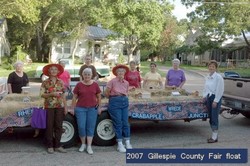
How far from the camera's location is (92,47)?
46.9 metres

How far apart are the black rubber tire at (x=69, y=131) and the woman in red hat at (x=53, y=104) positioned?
294 mm

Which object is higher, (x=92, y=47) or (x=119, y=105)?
(x=92, y=47)

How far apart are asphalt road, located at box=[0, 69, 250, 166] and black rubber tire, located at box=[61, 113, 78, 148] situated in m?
0.13

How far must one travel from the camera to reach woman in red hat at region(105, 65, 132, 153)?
687 cm

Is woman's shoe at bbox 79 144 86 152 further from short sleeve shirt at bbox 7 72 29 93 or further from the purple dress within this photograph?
the purple dress

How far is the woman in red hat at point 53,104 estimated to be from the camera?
6.59 meters

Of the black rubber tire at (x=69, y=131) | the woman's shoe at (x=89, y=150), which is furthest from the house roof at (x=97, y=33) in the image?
the woman's shoe at (x=89, y=150)

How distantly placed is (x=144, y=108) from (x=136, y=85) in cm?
179

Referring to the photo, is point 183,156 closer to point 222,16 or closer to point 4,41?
point 222,16

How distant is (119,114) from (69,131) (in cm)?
107

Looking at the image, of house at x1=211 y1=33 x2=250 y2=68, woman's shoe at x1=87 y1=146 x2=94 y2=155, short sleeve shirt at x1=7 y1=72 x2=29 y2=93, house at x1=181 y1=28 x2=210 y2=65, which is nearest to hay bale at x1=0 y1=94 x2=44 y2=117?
short sleeve shirt at x1=7 y1=72 x2=29 y2=93

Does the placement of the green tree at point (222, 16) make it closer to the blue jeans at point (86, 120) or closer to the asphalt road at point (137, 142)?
the asphalt road at point (137, 142)

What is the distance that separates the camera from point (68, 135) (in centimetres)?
710

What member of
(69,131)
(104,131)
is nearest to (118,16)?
(104,131)
